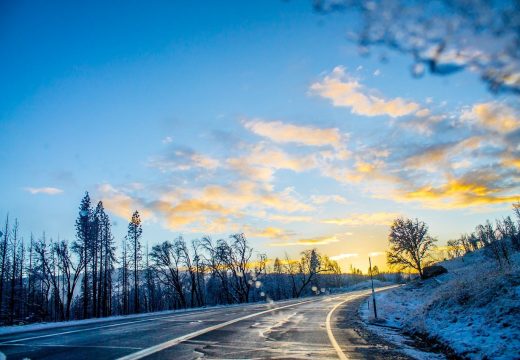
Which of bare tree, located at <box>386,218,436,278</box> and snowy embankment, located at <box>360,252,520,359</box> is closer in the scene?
snowy embankment, located at <box>360,252,520,359</box>

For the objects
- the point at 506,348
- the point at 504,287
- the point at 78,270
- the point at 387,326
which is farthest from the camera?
the point at 78,270

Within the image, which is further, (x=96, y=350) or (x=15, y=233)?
(x=15, y=233)

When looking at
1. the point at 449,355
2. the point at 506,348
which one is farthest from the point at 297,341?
the point at 506,348

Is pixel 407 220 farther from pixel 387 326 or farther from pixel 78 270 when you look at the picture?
pixel 78 270

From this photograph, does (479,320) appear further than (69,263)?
No

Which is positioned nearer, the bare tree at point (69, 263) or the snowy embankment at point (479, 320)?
the snowy embankment at point (479, 320)

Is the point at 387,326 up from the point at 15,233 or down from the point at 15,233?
down

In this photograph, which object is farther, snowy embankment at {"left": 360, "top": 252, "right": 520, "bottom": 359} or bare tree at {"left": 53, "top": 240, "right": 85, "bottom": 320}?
bare tree at {"left": 53, "top": 240, "right": 85, "bottom": 320}

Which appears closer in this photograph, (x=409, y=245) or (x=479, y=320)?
(x=479, y=320)

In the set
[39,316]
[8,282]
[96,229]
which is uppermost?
[96,229]

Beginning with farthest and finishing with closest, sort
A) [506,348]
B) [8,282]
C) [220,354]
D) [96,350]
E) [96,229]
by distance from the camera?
[8,282] → [96,229] → [96,350] → [220,354] → [506,348]

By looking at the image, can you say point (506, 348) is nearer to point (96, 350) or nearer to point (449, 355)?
point (449, 355)

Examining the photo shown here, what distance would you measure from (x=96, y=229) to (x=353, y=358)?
152ft

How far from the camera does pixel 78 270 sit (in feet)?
140
